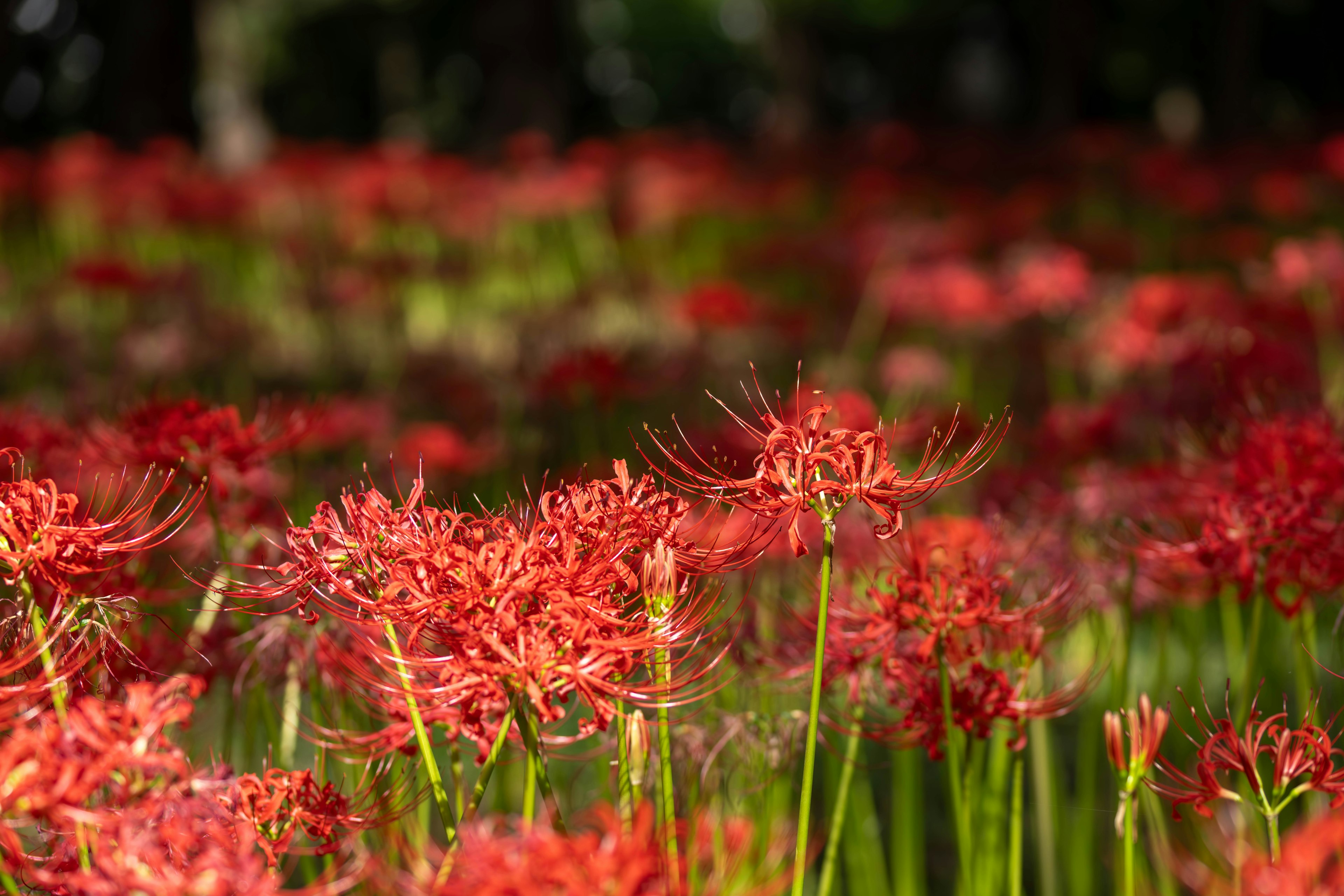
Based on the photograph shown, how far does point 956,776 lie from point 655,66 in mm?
28586

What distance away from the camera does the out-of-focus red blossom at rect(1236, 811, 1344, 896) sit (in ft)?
2.33

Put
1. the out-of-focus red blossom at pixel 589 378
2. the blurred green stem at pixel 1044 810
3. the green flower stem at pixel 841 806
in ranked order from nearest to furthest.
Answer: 1. the green flower stem at pixel 841 806
2. the blurred green stem at pixel 1044 810
3. the out-of-focus red blossom at pixel 589 378

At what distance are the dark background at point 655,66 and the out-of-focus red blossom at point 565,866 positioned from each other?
830 centimetres

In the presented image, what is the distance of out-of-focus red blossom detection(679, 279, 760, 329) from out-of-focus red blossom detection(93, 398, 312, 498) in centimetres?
209

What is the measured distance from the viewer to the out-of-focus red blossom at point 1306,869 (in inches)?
28.0

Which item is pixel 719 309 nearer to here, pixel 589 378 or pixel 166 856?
pixel 589 378

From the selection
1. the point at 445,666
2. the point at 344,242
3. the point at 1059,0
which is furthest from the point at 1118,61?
the point at 445,666

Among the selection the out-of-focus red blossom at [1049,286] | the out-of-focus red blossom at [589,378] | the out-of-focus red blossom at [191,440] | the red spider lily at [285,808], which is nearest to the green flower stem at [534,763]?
the red spider lily at [285,808]

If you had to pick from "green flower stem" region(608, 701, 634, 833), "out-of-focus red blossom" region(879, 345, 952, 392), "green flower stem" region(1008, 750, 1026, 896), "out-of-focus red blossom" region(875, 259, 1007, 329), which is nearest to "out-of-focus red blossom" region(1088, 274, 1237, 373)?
"out-of-focus red blossom" region(875, 259, 1007, 329)

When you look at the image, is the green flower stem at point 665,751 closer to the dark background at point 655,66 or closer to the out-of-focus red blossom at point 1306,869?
the out-of-focus red blossom at point 1306,869

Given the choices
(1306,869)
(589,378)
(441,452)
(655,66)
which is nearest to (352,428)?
(441,452)

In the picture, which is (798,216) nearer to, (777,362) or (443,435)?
(777,362)

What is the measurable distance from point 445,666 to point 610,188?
205 inches

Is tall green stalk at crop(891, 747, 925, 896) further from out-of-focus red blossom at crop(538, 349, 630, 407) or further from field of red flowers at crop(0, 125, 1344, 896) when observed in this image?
out-of-focus red blossom at crop(538, 349, 630, 407)
